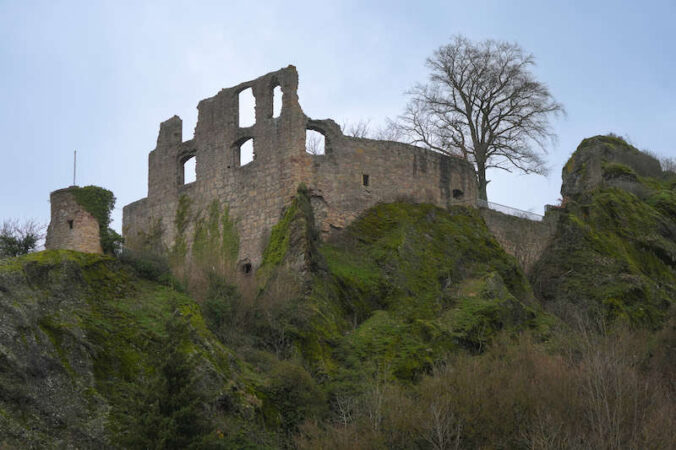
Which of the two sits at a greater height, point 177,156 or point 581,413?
point 177,156

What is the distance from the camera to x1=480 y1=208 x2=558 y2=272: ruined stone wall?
30.6 meters

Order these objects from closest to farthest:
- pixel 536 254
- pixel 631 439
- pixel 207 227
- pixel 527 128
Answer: pixel 631 439 → pixel 207 227 → pixel 536 254 → pixel 527 128

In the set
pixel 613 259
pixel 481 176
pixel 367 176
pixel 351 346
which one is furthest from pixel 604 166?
pixel 351 346

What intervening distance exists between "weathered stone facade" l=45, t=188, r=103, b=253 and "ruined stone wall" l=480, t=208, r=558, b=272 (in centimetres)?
1261

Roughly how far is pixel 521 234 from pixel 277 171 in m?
9.69

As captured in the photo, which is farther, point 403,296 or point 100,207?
point 100,207

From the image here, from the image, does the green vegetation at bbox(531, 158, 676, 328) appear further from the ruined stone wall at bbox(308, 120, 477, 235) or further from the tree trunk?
the tree trunk

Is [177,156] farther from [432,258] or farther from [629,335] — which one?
[629,335]

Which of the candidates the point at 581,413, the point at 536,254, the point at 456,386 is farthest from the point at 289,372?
the point at 536,254

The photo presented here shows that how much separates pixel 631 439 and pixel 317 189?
11024 millimetres

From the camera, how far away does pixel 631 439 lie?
1844cm

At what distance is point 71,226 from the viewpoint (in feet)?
80.3

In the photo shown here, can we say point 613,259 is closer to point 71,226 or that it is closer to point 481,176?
point 481,176

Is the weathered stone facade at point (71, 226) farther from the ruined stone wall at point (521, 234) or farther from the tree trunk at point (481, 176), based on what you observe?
the tree trunk at point (481, 176)
